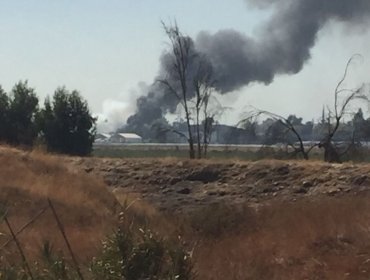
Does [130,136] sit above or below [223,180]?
above

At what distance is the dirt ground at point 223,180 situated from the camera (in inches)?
1099

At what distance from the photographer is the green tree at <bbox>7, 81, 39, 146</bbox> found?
53.2 m

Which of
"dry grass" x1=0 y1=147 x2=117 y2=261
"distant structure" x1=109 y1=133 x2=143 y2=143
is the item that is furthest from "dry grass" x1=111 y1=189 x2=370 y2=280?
"distant structure" x1=109 y1=133 x2=143 y2=143

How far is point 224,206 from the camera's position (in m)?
25.5

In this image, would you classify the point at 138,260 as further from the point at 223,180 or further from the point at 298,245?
the point at 223,180

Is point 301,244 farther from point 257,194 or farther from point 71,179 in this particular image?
point 71,179

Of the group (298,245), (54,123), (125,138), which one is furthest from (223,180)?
(125,138)

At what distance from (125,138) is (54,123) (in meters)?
102

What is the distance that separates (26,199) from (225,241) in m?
6.13

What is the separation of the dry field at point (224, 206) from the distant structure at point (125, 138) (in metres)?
114

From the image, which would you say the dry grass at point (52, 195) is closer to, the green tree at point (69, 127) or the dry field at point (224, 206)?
the dry field at point (224, 206)

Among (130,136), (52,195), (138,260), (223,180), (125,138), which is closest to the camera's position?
(138,260)

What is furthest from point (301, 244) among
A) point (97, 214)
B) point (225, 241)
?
point (97, 214)

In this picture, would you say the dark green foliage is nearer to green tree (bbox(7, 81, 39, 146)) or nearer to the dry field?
the dry field
